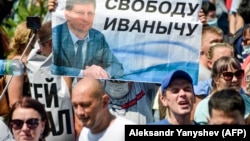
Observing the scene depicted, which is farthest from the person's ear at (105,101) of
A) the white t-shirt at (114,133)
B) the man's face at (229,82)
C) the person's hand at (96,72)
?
the man's face at (229,82)

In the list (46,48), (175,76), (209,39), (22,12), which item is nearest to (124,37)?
(175,76)

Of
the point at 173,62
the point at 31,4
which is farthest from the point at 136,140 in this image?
the point at 31,4

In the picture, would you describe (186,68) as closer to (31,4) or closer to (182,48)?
(182,48)

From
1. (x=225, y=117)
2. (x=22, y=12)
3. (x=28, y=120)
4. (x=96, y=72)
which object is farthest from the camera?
(x=22, y=12)

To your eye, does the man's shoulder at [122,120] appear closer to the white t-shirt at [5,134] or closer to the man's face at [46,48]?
the white t-shirt at [5,134]

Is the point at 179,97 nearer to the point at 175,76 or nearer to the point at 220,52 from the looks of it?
the point at 175,76

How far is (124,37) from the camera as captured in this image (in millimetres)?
9500

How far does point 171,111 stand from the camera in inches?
352

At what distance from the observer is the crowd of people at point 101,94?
891 centimetres

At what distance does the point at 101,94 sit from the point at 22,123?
64 cm

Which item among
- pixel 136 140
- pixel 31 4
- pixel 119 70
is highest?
pixel 31 4

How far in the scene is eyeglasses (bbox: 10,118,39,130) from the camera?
8.91m

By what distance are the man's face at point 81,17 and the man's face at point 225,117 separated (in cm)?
140

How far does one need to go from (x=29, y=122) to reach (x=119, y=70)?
95 cm
